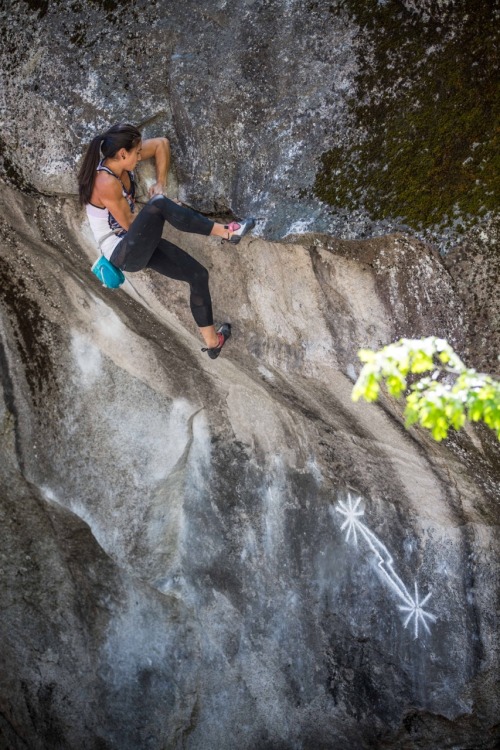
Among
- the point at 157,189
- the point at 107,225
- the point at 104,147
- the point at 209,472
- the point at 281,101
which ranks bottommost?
the point at 209,472

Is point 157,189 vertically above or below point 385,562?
above

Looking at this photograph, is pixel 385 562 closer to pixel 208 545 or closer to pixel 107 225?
pixel 208 545

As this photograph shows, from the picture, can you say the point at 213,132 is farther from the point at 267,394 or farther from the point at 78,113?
the point at 267,394

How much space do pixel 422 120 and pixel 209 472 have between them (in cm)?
384

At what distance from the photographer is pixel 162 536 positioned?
7.91 m

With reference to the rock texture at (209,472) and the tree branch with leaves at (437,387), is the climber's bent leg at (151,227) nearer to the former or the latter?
the rock texture at (209,472)

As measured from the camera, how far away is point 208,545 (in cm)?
796

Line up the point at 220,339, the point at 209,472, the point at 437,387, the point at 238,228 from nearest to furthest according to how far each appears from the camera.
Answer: the point at 437,387
the point at 238,228
the point at 220,339
the point at 209,472

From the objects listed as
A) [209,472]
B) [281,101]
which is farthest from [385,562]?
[281,101]

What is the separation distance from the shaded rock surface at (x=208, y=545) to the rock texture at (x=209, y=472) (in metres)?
0.02

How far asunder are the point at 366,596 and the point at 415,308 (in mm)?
3091

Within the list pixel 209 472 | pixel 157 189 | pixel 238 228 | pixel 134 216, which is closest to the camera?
pixel 238 228

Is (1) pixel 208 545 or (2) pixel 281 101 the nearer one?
(2) pixel 281 101

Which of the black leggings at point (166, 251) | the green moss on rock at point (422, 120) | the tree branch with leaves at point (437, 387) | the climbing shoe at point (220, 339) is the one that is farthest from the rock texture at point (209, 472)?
the tree branch with leaves at point (437, 387)
